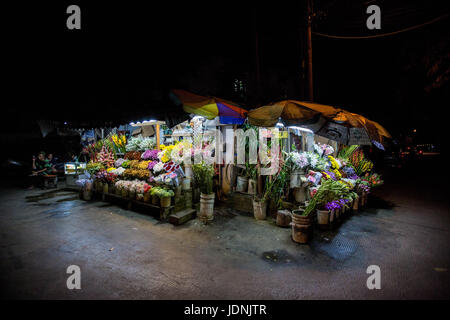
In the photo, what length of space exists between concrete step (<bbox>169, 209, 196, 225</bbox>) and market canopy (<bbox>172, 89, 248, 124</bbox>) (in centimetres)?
297

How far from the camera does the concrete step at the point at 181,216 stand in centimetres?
565

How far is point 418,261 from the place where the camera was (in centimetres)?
394

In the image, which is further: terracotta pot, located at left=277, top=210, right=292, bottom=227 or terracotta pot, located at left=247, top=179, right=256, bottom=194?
terracotta pot, located at left=247, top=179, right=256, bottom=194

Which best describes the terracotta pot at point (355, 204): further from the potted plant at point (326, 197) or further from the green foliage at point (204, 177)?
the green foliage at point (204, 177)

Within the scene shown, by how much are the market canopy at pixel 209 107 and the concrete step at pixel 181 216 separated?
9.73 ft

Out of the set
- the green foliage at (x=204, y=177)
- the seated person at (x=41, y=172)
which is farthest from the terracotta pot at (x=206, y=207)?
the seated person at (x=41, y=172)

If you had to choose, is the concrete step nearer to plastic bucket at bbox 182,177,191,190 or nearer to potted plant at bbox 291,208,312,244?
plastic bucket at bbox 182,177,191,190

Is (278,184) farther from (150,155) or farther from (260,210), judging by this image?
(150,155)

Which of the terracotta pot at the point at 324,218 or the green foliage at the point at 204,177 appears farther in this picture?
the green foliage at the point at 204,177

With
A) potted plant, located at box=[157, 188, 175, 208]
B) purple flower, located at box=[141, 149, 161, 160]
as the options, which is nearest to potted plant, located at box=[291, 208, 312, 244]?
potted plant, located at box=[157, 188, 175, 208]

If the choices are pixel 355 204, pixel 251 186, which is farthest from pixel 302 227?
pixel 355 204

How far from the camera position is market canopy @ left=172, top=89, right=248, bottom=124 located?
541 cm

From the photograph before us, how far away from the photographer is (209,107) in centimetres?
574
